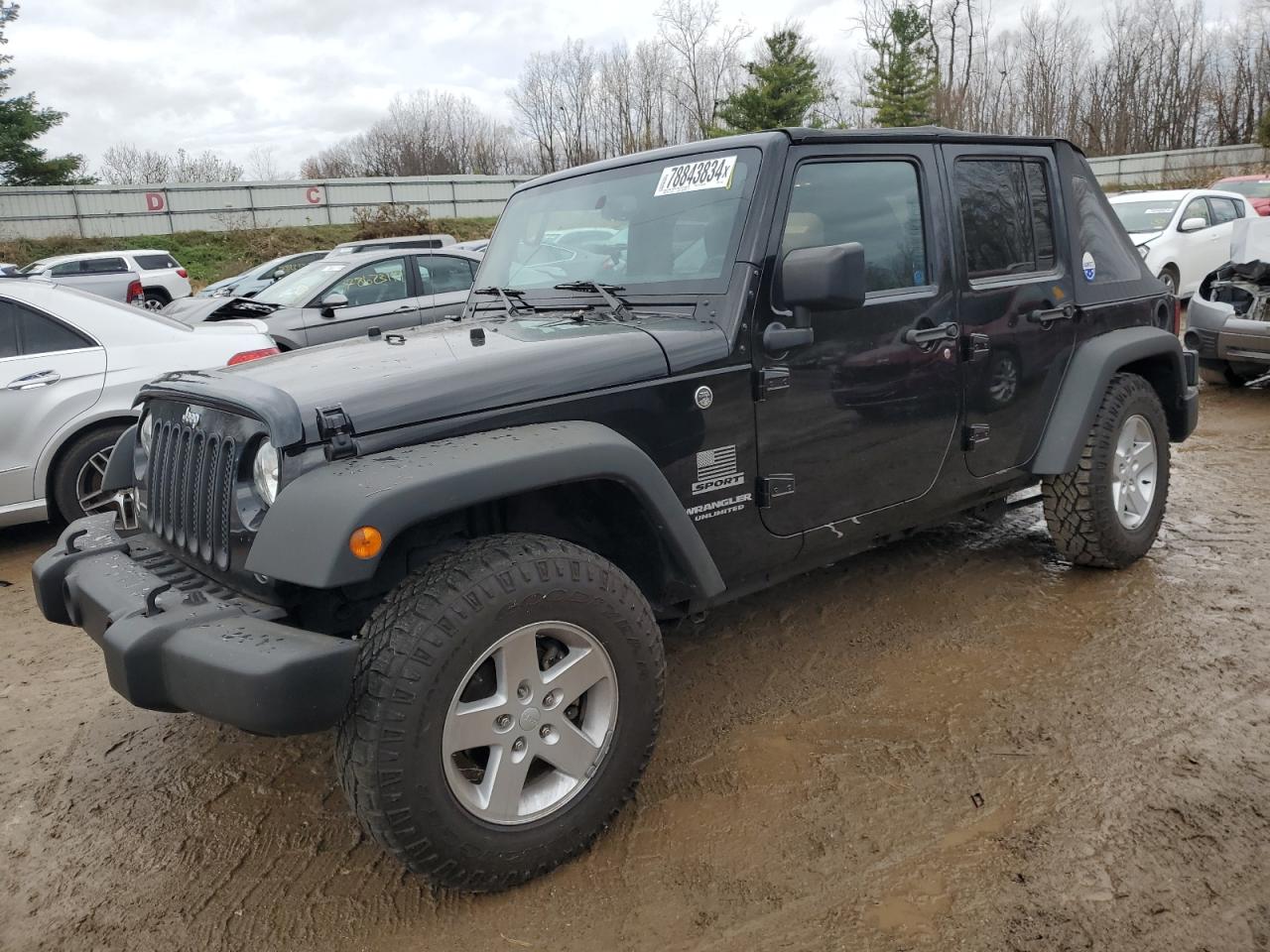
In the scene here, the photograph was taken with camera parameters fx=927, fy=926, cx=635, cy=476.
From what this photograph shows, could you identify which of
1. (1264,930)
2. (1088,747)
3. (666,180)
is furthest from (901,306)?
(1264,930)

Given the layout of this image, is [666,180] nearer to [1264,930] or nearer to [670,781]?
[670,781]

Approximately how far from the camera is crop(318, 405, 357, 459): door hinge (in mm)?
2244

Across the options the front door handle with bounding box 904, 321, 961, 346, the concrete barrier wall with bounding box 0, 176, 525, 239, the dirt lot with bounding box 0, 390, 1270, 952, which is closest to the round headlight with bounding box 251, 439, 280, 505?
the dirt lot with bounding box 0, 390, 1270, 952

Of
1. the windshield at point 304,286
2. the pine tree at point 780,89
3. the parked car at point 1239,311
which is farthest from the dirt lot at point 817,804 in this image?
the pine tree at point 780,89

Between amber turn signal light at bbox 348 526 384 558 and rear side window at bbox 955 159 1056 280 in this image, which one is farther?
rear side window at bbox 955 159 1056 280

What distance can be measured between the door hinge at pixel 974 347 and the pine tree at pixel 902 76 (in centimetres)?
3675

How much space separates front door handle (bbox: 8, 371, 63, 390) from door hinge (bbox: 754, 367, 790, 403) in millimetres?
4319

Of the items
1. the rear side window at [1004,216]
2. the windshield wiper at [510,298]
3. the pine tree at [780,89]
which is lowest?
the windshield wiper at [510,298]

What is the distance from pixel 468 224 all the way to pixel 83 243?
1301 cm

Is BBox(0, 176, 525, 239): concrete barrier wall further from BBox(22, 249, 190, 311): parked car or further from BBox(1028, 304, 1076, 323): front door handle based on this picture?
BBox(1028, 304, 1076, 323): front door handle

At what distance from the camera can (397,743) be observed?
6.97 ft

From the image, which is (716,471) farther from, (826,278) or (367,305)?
(367,305)

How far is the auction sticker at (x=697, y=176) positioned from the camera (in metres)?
3.10

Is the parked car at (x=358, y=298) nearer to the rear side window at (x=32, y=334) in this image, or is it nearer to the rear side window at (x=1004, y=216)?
the rear side window at (x=32, y=334)
